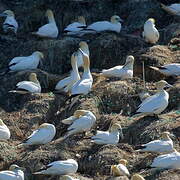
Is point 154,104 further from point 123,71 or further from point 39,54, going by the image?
point 39,54

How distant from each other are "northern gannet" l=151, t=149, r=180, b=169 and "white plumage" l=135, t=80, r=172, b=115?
2.24 meters

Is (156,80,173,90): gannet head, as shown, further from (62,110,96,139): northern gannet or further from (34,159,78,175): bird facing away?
(34,159,78,175): bird facing away

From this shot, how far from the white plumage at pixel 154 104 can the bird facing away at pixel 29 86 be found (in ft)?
10.0

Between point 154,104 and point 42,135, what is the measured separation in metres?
2.46

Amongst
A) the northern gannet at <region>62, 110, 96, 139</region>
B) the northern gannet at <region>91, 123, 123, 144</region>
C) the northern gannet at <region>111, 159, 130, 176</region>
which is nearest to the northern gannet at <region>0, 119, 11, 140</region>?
the northern gannet at <region>62, 110, 96, 139</region>

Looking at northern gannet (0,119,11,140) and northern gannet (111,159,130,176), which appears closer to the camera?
northern gannet (111,159,130,176)

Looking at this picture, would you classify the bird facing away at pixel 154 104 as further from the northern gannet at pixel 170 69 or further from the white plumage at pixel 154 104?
the northern gannet at pixel 170 69

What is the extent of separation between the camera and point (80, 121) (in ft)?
71.8

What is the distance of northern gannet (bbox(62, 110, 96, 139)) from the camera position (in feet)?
71.8

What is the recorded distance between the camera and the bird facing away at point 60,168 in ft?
66.2

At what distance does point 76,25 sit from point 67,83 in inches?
138

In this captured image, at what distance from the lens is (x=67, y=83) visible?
24391 mm

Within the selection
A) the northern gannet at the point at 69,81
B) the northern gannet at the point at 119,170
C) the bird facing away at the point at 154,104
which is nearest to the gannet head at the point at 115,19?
the northern gannet at the point at 69,81

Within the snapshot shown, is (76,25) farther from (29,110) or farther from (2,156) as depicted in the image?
(2,156)
